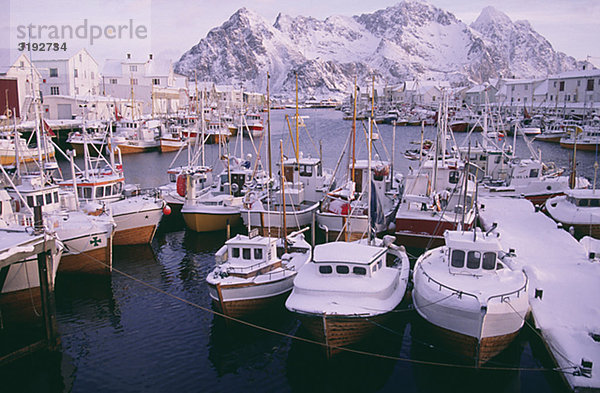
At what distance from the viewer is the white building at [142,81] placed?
99125 millimetres

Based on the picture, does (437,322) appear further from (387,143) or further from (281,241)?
(387,143)

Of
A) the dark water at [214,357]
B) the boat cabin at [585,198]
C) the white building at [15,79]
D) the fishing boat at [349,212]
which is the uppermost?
the white building at [15,79]

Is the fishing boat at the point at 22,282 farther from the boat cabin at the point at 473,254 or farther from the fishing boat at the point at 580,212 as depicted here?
the fishing boat at the point at 580,212

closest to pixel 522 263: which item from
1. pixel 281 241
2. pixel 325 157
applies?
pixel 281 241

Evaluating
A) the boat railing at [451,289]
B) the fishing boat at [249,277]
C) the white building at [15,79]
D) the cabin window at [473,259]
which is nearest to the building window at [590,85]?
the cabin window at [473,259]

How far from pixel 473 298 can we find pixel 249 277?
768 cm

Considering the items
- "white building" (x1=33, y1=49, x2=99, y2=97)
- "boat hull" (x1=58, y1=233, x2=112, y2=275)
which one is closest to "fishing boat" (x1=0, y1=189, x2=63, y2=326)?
"boat hull" (x1=58, y1=233, x2=112, y2=275)

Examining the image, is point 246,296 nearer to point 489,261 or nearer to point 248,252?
point 248,252

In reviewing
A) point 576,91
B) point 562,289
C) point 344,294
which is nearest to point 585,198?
point 562,289

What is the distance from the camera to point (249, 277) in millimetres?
17438

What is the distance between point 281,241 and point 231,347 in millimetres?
5890

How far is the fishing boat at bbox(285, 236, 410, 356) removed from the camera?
14.9 metres

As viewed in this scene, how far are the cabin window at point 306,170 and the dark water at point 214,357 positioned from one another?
1322cm

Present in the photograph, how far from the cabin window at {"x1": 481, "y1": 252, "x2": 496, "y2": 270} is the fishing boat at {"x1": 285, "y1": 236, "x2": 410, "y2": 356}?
3.05m
